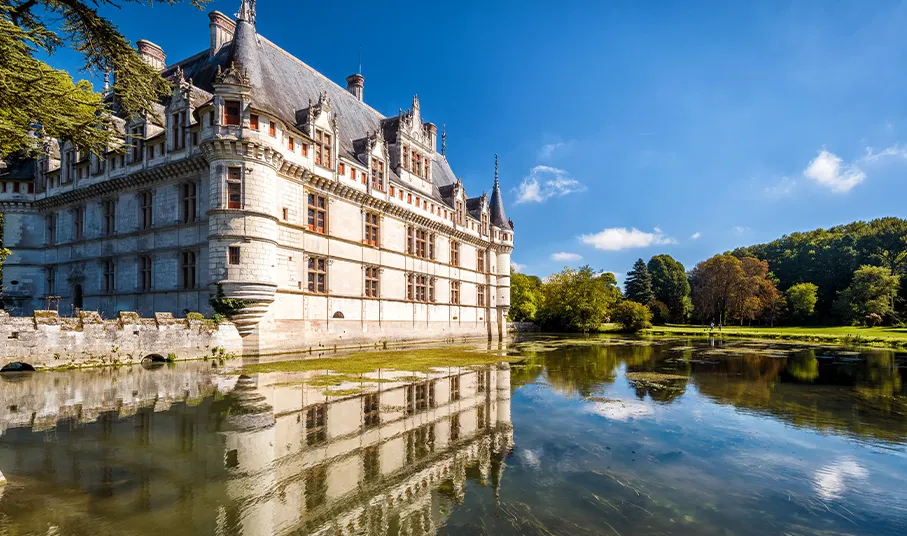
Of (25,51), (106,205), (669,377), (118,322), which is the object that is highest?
(106,205)

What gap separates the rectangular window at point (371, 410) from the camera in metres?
9.16

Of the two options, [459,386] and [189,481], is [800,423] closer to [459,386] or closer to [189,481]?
[459,386]

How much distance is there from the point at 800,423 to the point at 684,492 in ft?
19.0

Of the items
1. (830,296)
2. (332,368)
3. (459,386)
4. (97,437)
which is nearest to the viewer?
(97,437)

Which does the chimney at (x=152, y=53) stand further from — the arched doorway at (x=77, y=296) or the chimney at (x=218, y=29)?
the arched doorway at (x=77, y=296)

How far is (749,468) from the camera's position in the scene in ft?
22.7

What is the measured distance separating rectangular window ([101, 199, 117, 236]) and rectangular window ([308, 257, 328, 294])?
40.1 ft

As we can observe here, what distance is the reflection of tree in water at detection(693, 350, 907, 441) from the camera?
9.90 m

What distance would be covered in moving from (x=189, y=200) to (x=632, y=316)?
55.2 metres

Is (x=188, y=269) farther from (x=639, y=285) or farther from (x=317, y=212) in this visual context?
(x=639, y=285)

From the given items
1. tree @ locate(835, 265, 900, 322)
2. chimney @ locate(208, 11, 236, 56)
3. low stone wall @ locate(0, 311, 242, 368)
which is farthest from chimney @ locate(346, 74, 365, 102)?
tree @ locate(835, 265, 900, 322)

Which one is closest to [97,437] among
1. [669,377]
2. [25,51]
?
[25,51]

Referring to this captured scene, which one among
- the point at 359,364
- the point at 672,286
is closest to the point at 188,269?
the point at 359,364

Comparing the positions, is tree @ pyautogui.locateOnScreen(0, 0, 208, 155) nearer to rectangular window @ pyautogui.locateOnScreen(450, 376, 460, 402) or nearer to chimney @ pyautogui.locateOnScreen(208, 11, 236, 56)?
rectangular window @ pyautogui.locateOnScreen(450, 376, 460, 402)
